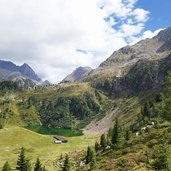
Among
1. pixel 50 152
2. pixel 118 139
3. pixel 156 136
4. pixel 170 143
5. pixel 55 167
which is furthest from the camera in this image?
pixel 50 152

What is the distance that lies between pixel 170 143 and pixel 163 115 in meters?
13.8

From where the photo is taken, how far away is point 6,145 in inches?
7751

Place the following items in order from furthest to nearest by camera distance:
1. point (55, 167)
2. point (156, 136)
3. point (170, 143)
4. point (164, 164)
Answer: point (55, 167), point (156, 136), point (170, 143), point (164, 164)

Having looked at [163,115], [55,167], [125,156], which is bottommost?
[55,167]

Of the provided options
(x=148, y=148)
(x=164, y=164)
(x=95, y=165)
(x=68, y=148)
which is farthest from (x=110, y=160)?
(x=68, y=148)

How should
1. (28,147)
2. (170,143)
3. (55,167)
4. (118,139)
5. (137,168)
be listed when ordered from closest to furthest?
(137,168) → (170,143) → (118,139) → (55,167) → (28,147)

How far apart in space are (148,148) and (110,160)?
29.4 feet

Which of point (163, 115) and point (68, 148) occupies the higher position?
point (163, 115)

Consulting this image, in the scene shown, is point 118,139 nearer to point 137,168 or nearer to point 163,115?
point 163,115

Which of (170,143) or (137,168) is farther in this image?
(170,143)

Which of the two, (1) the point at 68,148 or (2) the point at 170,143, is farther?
(1) the point at 68,148

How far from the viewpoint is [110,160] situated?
82062mm

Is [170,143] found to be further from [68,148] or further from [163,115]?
[68,148]

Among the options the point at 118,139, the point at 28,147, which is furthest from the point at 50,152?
the point at 118,139
